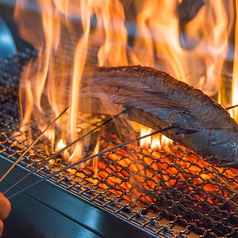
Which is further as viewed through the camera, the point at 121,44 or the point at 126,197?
the point at 121,44

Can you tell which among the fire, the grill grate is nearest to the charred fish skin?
the grill grate

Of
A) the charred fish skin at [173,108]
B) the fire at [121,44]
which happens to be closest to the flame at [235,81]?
the fire at [121,44]

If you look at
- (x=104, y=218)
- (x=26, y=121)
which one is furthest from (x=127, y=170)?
(x=26, y=121)

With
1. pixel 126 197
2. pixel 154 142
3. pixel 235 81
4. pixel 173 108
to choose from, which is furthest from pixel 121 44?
pixel 126 197

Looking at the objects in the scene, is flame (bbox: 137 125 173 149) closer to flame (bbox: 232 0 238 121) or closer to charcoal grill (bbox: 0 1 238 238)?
charcoal grill (bbox: 0 1 238 238)

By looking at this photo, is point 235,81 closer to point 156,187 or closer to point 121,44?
point 121,44

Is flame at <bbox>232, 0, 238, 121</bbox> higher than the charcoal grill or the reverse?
higher
